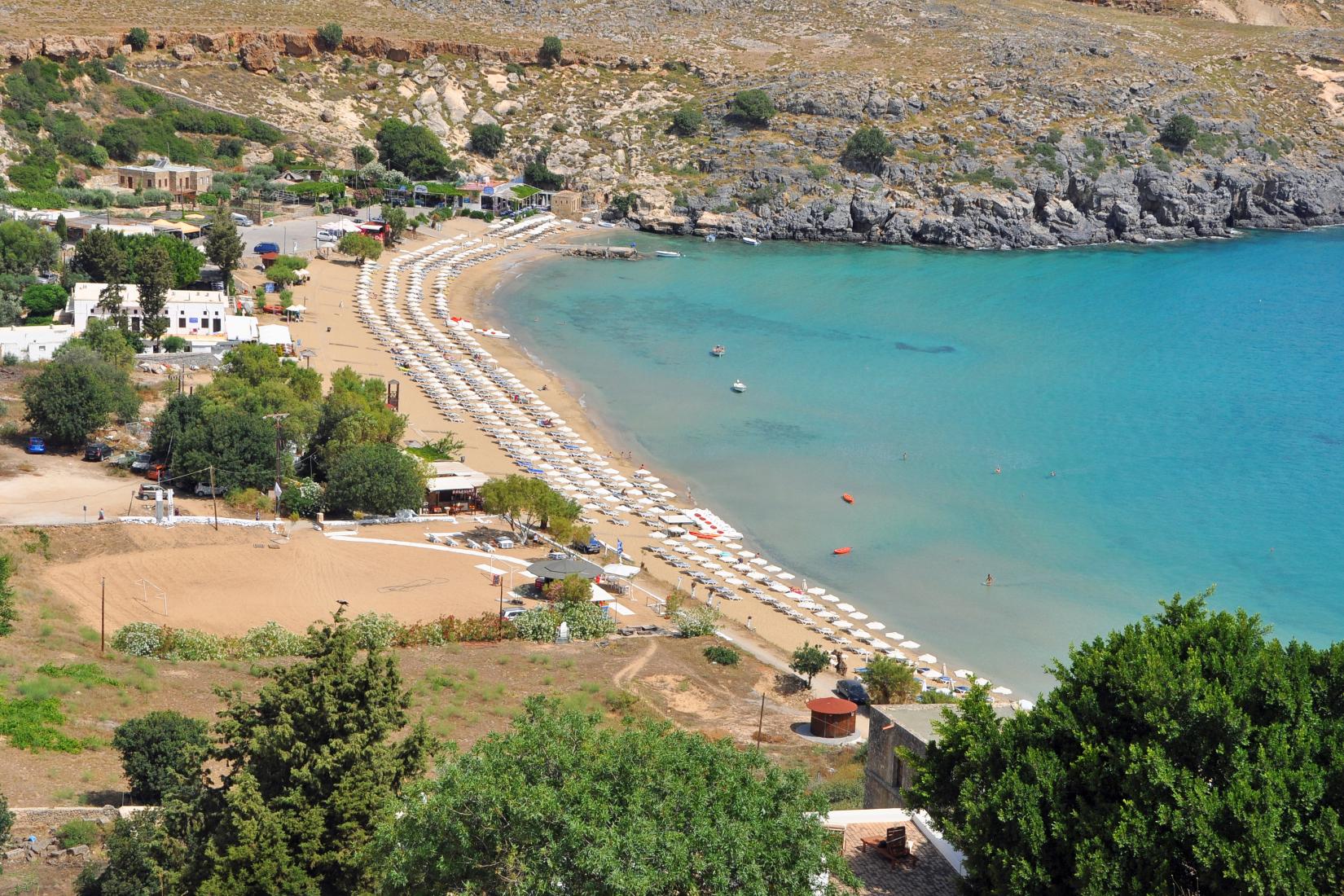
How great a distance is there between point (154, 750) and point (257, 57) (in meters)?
77.4

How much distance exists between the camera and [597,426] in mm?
52250

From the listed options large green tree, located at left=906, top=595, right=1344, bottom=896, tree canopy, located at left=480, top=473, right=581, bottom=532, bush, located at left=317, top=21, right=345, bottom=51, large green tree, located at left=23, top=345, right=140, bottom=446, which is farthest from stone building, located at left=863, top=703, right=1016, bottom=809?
bush, located at left=317, top=21, right=345, bottom=51

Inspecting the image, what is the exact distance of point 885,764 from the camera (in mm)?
19609

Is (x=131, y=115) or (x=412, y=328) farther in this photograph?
(x=131, y=115)

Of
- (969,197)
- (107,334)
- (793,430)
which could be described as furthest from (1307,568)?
(969,197)

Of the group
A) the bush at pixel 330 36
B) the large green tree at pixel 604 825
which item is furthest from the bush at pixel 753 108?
the large green tree at pixel 604 825

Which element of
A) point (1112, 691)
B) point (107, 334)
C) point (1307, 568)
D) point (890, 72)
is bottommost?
point (1307, 568)

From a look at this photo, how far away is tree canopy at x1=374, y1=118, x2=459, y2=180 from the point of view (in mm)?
86750

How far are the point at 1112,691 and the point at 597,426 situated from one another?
37.4m

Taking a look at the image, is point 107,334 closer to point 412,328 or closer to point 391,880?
point 412,328

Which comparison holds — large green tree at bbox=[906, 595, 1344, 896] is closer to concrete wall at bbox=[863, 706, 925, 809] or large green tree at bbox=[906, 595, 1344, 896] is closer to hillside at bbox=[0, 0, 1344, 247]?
concrete wall at bbox=[863, 706, 925, 809]

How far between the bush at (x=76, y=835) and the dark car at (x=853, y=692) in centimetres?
1604

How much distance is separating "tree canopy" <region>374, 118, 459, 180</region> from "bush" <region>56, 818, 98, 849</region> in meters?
69.9

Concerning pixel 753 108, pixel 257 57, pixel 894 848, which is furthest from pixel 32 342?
pixel 753 108
